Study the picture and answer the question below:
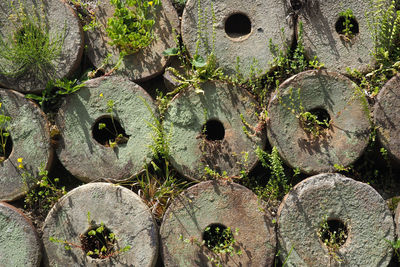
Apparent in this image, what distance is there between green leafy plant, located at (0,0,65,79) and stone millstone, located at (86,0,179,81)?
30cm

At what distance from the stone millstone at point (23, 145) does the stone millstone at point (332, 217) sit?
1954mm

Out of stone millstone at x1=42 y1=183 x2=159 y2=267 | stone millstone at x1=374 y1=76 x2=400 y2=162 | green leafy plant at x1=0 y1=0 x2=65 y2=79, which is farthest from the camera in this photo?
green leafy plant at x1=0 y1=0 x2=65 y2=79

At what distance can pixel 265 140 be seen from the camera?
159 inches

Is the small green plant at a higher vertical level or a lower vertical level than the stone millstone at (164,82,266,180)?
higher

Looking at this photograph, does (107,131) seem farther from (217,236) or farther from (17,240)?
(217,236)

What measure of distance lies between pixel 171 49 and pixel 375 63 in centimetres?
167

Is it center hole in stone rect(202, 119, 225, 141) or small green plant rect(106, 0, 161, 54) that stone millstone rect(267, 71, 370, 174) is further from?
small green plant rect(106, 0, 161, 54)

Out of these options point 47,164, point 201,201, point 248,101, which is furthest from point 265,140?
point 47,164

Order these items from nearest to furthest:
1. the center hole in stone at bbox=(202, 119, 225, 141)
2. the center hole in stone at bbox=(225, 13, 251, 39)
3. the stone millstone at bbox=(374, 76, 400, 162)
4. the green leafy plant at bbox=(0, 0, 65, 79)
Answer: the stone millstone at bbox=(374, 76, 400, 162) < the green leafy plant at bbox=(0, 0, 65, 79) < the center hole in stone at bbox=(202, 119, 225, 141) < the center hole in stone at bbox=(225, 13, 251, 39)

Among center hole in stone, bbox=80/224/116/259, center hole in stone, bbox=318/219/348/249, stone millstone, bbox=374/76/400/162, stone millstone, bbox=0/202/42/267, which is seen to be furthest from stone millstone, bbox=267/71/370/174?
stone millstone, bbox=0/202/42/267

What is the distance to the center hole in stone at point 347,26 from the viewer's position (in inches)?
162

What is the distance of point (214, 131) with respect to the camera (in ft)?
14.1

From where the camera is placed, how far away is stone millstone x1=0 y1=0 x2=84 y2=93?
4117 mm

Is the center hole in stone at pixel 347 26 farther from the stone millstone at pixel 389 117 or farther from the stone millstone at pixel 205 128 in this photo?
the stone millstone at pixel 205 128
